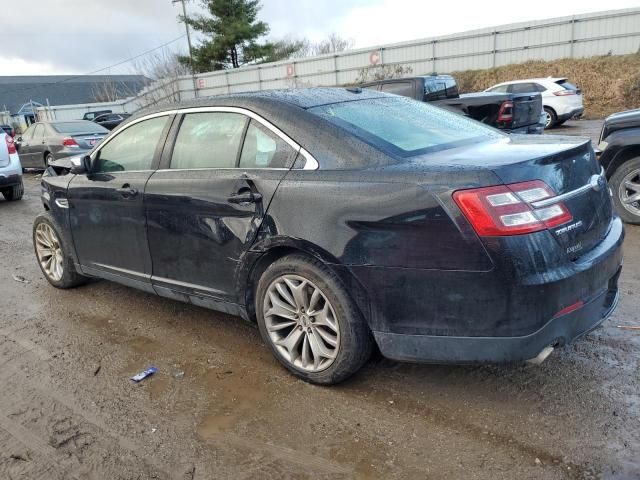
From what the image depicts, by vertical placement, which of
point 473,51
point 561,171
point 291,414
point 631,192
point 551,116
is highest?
point 473,51

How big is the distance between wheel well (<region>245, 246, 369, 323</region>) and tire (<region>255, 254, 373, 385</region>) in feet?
0.13

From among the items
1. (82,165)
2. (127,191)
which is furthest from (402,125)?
(82,165)

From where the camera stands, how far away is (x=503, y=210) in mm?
2395

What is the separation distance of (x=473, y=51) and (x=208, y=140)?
2515 cm

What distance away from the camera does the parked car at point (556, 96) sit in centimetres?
1648

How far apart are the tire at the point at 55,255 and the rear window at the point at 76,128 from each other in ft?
29.2

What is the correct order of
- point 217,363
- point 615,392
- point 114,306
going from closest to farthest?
point 615,392 → point 217,363 → point 114,306

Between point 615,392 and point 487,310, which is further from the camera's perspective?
point 615,392

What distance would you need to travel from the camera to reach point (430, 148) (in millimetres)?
3033

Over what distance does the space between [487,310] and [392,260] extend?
487 millimetres

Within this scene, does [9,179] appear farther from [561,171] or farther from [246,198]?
[561,171]

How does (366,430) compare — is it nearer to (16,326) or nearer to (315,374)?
(315,374)

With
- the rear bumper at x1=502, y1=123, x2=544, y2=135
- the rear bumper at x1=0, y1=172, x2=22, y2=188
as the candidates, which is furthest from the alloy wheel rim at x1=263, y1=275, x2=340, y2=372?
the rear bumper at x1=0, y1=172, x2=22, y2=188

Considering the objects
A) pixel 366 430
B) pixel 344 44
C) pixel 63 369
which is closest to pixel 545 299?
pixel 366 430
